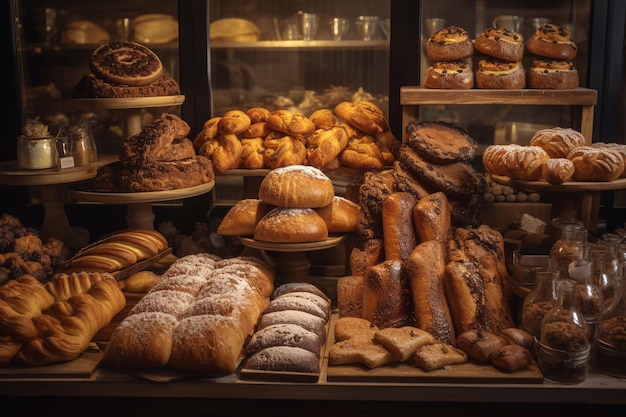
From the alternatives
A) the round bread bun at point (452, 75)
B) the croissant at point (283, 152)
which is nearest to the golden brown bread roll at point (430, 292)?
the round bread bun at point (452, 75)

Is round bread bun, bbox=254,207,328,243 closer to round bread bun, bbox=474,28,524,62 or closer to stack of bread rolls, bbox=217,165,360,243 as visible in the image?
stack of bread rolls, bbox=217,165,360,243

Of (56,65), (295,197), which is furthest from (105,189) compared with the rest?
(56,65)

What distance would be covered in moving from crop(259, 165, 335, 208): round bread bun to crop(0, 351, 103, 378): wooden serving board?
0.97 m

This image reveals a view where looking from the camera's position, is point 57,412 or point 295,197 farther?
point 295,197

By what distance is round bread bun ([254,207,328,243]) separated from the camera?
9.41 feet

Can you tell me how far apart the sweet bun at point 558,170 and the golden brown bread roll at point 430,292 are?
55 cm

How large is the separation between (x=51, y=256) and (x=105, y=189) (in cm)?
42

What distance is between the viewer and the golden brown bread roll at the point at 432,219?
2773mm

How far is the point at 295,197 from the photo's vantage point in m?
2.92

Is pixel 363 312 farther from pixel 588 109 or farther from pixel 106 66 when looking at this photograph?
pixel 106 66

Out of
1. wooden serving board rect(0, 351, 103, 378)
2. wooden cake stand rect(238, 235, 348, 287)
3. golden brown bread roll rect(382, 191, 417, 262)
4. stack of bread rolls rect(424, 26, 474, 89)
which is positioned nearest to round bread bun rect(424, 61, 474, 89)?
stack of bread rolls rect(424, 26, 474, 89)

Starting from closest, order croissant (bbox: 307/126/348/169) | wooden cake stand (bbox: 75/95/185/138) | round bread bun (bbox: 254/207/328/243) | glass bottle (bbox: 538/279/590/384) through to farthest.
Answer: glass bottle (bbox: 538/279/590/384), round bread bun (bbox: 254/207/328/243), wooden cake stand (bbox: 75/95/185/138), croissant (bbox: 307/126/348/169)

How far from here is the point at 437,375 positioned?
90.0 inches

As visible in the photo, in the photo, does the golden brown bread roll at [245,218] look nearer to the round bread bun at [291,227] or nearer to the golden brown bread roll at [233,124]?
the round bread bun at [291,227]
